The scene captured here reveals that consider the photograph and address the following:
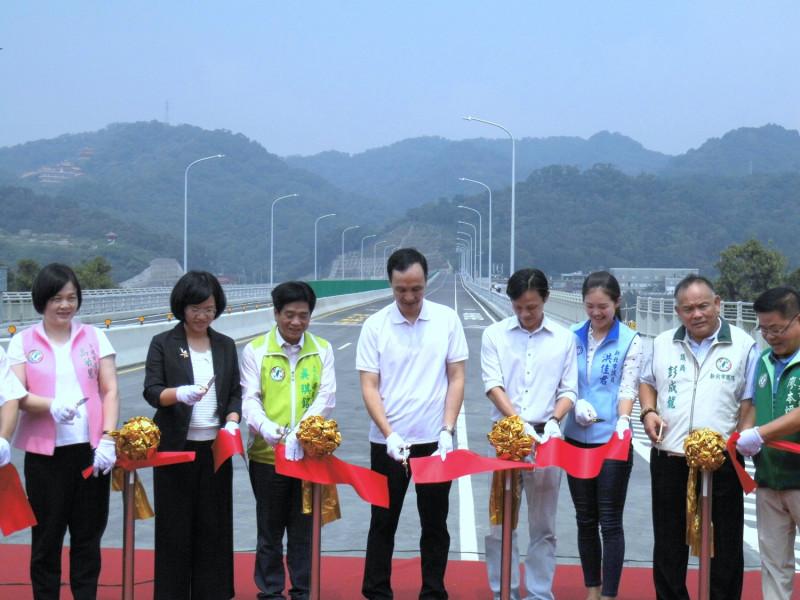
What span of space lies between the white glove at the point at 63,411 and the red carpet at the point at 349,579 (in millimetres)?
1414

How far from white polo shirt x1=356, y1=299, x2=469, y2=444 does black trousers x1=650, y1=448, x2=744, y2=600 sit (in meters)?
1.20

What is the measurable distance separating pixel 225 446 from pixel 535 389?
1.68 meters

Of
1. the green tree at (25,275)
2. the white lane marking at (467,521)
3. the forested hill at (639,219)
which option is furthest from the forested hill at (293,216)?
the white lane marking at (467,521)

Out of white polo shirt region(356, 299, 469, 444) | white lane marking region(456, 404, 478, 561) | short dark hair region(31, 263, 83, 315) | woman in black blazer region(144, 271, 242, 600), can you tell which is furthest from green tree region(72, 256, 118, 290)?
white polo shirt region(356, 299, 469, 444)

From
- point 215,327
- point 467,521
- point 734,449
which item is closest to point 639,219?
point 215,327

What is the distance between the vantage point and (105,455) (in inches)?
179

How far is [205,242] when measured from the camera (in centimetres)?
15325

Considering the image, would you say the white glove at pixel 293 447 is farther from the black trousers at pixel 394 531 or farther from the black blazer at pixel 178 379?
the black trousers at pixel 394 531

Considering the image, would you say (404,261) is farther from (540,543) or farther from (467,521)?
(467,521)

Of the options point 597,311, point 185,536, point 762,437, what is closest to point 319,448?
point 185,536

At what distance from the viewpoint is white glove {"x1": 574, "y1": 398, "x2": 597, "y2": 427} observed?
5.04 metres

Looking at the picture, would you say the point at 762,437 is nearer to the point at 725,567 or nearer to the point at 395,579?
the point at 725,567

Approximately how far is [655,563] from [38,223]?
108722 mm

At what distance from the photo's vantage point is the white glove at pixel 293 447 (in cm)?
471
